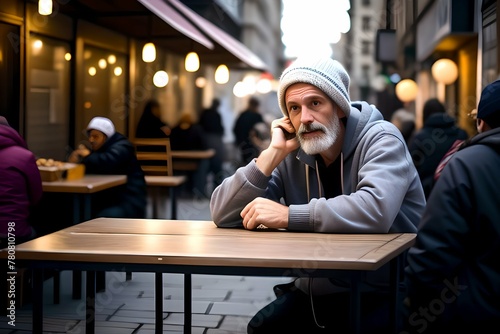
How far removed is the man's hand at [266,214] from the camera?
3545 mm

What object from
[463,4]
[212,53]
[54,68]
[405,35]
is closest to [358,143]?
[54,68]

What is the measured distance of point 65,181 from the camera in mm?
6867

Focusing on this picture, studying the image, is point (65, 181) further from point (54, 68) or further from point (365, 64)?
point (365, 64)

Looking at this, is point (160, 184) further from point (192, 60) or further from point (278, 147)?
point (278, 147)

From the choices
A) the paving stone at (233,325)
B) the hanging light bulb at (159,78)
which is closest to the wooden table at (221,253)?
the paving stone at (233,325)

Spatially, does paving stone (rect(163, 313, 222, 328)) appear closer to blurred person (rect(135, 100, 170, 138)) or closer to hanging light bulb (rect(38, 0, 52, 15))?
blurred person (rect(135, 100, 170, 138))

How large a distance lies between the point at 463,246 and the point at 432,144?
5.62m

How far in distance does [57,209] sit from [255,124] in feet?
33.5

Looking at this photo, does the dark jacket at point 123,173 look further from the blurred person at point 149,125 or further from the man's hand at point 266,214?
the man's hand at point 266,214

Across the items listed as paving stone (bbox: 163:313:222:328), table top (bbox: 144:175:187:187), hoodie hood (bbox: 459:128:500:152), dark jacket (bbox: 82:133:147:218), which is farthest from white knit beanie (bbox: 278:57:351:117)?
table top (bbox: 144:175:187:187)

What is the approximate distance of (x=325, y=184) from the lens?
388 centimetres

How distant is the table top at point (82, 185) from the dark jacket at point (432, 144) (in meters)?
3.07

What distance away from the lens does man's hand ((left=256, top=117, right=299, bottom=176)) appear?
3738 millimetres

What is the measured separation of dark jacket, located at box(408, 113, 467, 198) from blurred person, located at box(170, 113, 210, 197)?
7.51 meters
